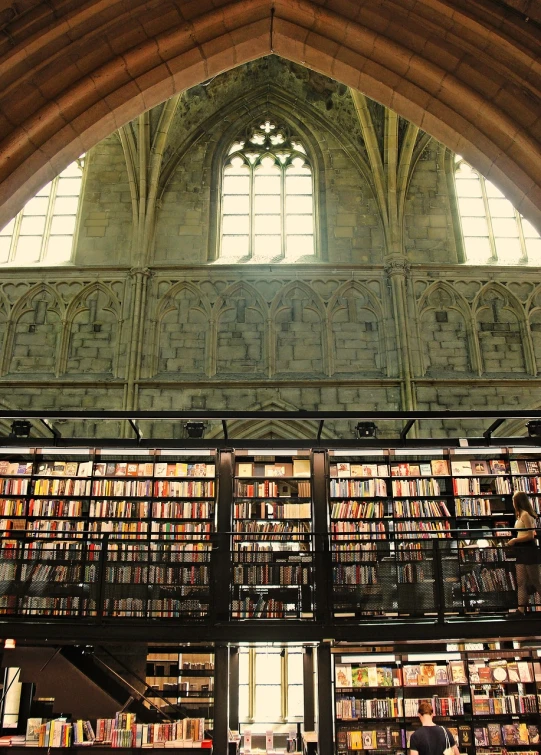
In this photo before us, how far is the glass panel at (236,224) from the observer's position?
12523 mm

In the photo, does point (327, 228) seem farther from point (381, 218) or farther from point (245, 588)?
point (245, 588)

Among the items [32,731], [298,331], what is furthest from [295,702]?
[298,331]

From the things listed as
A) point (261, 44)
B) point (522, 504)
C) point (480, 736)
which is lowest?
point (480, 736)

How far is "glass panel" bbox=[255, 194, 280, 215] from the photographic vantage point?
12656 millimetres

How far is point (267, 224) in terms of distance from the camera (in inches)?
494

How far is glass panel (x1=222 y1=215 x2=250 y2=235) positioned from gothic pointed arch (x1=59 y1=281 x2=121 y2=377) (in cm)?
234

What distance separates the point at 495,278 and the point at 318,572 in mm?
7294

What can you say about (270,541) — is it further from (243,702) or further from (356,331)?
(356,331)

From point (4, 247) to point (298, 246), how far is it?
16.4 ft

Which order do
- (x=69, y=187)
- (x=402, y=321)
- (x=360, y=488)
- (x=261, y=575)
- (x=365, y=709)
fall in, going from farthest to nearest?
(x=69, y=187)
(x=402, y=321)
(x=360, y=488)
(x=365, y=709)
(x=261, y=575)

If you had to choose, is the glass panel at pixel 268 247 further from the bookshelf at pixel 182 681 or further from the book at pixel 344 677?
the book at pixel 344 677

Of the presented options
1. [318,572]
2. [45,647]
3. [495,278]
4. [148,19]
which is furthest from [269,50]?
Answer: [495,278]

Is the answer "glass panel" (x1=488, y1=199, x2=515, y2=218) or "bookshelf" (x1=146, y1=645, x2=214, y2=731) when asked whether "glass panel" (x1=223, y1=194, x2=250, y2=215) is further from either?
"bookshelf" (x1=146, y1=645, x2=214, y2=731)

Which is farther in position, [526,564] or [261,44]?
[261,44]
